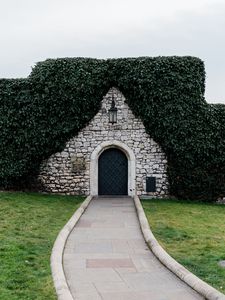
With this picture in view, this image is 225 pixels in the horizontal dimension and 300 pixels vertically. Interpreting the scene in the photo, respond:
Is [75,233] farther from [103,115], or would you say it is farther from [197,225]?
[103,115]

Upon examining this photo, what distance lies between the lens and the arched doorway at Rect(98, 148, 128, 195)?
19219 mm

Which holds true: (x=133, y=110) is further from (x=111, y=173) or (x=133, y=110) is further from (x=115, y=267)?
(x=115, y=267)

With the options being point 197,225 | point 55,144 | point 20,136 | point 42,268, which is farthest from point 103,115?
point 42,268

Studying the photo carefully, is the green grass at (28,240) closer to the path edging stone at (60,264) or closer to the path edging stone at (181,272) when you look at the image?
the path edging stone at (60,264)

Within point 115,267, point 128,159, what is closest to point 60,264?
point 115,267

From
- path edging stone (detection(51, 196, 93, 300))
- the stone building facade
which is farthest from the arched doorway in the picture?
path edging stone (detection(51, 196, 93, 300))

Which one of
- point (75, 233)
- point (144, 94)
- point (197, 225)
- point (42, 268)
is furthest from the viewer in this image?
point (144, 94)

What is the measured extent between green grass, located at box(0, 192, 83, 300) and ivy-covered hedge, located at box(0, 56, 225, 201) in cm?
269

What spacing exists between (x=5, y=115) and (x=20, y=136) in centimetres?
112

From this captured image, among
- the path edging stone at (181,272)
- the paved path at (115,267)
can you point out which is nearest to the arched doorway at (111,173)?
the paved path at (115,267)

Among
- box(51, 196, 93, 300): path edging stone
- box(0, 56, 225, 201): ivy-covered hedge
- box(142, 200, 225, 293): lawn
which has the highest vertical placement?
box(0, 56, 225, 201): ivy-covered hedge

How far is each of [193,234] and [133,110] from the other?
29.7 ft

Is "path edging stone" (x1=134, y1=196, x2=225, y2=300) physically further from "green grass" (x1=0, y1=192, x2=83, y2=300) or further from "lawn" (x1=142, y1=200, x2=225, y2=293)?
"green grass" (x1=0, y1=192, x2=83, y2=300)

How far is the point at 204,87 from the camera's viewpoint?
1945cm
